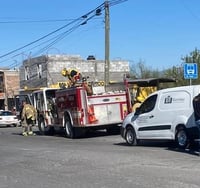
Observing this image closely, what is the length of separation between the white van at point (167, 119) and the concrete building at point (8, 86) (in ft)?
151

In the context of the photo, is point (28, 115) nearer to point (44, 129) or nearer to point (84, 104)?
point (44, 129)

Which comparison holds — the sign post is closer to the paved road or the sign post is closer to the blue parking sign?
the blue parking sign

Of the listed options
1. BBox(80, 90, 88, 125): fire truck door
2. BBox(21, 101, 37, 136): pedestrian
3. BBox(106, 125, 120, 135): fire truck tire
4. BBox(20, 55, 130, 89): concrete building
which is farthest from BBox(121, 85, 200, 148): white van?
BBox(20, 55, 130, 89): concrete building

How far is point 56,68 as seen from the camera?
54812 millimetres

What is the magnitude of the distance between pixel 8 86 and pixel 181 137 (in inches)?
2034

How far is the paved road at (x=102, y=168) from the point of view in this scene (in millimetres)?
9781

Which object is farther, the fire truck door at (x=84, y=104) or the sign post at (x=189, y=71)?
the fire truck door at (x=84, y=104)

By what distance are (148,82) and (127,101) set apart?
4.01 feet

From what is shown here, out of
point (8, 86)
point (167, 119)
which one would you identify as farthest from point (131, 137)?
point (8, 86)

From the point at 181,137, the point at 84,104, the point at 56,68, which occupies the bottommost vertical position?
the point at 181,137

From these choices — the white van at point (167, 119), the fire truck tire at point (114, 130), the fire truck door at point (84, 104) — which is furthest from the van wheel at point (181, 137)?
the fire truck tire at point (114, 130)

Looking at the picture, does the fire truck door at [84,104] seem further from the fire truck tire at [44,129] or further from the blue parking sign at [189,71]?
the fire truck tire at [44,129]

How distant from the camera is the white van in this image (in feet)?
48.9

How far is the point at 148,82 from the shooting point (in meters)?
22.8
